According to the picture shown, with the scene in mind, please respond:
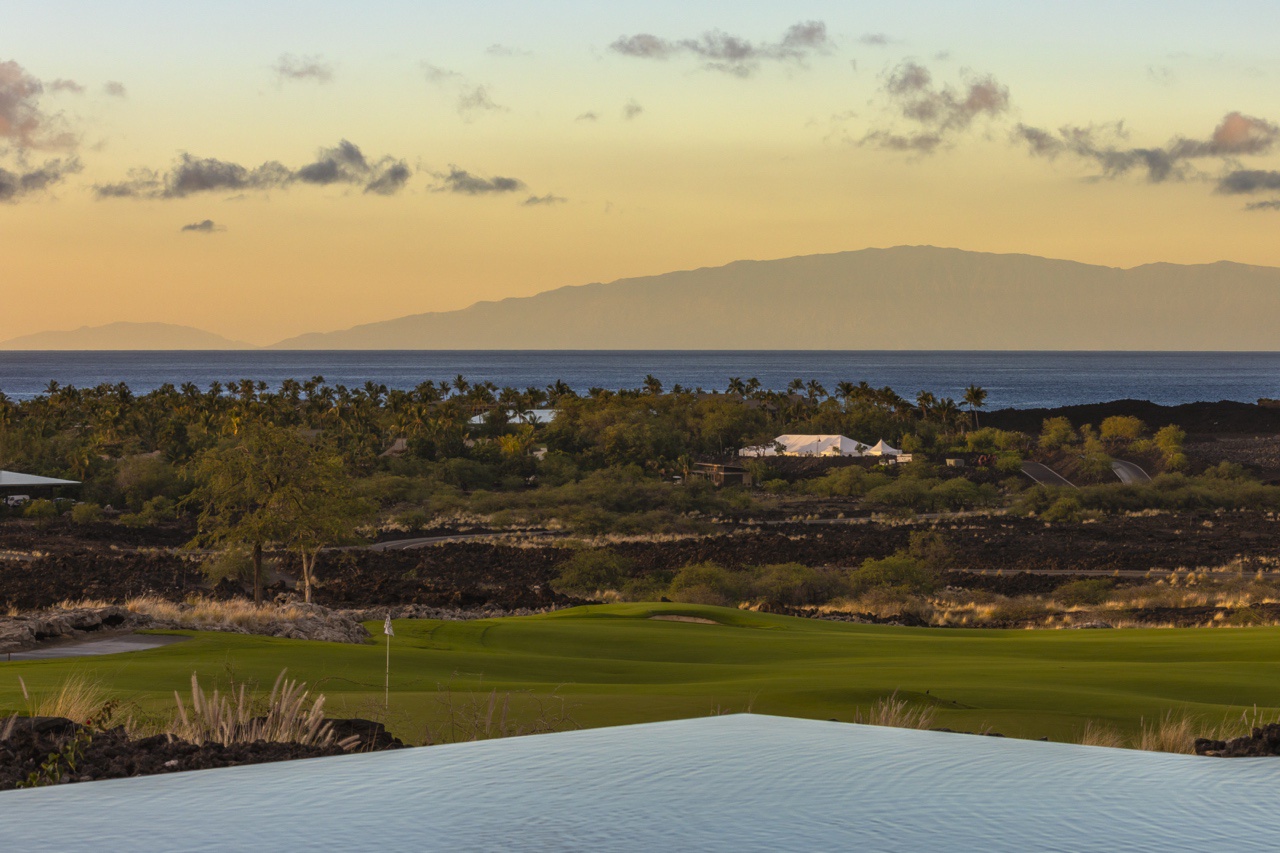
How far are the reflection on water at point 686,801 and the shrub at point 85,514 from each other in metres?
67.5

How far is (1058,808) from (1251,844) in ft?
3.34

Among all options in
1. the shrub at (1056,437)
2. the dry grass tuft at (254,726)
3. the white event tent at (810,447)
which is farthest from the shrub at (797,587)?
the shrub at (1056,437)

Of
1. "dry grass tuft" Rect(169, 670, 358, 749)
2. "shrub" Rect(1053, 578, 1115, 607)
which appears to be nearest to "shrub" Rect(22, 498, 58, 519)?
"shrub" Rect(1053, 578, 1115, 607)

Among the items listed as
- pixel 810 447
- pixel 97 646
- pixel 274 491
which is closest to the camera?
pixel 97 646

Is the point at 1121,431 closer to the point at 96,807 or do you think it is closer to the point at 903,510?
the point at 903,510

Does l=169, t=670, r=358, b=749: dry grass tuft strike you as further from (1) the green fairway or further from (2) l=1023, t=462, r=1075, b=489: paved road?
(2) l=1023, t=462, r=1075, b=489: paved road

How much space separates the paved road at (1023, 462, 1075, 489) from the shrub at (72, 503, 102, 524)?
6383 cm

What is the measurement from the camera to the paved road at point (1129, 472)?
93.6 m

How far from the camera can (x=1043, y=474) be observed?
97.8 meters

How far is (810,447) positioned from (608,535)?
140ft

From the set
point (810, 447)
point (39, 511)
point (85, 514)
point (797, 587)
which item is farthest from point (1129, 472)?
point (39, 511)

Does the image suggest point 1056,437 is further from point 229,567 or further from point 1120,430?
point 229,567

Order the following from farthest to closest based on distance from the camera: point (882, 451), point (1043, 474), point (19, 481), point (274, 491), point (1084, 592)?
point (882, 451) → point (1043, 474) → point (1084, 592) → point (274, 491) → point (19, 481)

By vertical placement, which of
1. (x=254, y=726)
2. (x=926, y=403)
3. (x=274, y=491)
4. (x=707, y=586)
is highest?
(x=926, y=403)
